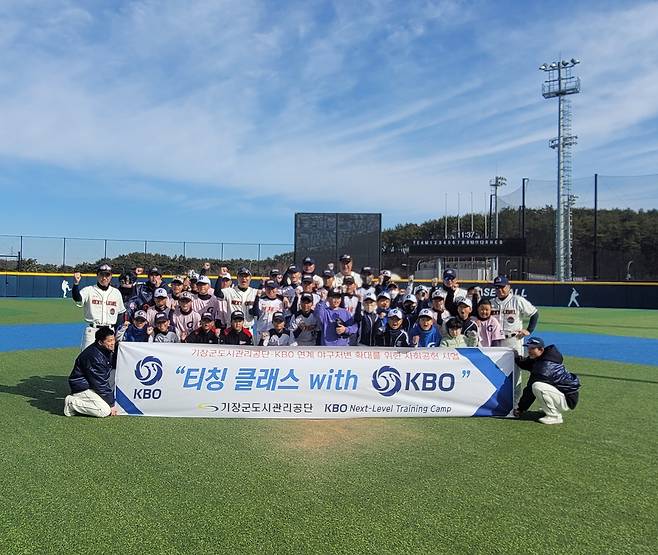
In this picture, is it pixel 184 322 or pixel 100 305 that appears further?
pixel 100 305

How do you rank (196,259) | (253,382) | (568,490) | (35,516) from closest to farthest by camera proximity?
(35,516), (568,490), (253,382), (196,259)


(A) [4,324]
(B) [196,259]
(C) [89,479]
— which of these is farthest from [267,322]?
(B) [196,259]

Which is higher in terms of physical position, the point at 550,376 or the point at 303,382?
the point at 550,376

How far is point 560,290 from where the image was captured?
33.6 meters

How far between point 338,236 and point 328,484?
57.9 ft

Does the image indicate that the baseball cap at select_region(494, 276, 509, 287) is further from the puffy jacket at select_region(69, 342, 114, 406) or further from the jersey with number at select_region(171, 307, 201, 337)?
the puffy jacket at select_region(69, 342, 114, 406)

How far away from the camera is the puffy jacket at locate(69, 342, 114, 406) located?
6594mm

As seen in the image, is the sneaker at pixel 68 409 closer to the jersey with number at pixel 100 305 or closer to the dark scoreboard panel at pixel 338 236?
the jersey with number at pixel 100 305

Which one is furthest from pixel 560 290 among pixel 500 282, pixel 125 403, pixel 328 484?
pixel 328 484

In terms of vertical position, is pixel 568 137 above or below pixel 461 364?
above

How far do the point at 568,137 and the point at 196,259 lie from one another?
31603mm

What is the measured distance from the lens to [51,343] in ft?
44.3

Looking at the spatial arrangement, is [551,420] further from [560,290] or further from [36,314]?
[560,290]

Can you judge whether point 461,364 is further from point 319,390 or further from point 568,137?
point 568,137
